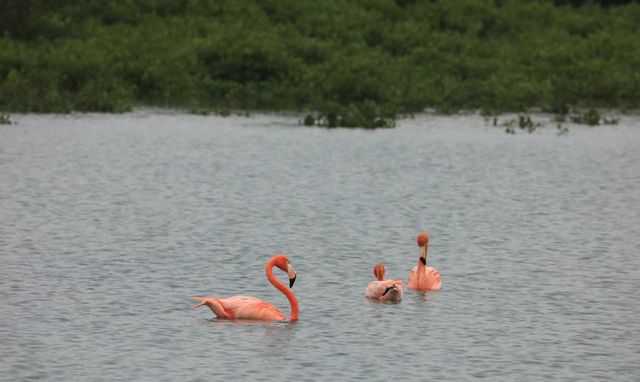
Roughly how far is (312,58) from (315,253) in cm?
2751

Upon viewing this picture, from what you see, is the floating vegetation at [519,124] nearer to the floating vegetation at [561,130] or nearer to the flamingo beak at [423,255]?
the floating vegetation at [561,130]

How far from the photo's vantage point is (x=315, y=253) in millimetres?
17609

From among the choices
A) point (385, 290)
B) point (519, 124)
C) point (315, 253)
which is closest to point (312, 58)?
point (519, 124)

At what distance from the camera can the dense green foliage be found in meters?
40.9

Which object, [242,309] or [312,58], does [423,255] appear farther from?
[312,58]

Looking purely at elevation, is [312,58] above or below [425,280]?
above

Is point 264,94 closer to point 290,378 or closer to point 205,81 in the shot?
point 205,81

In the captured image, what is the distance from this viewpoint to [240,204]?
22641 mm

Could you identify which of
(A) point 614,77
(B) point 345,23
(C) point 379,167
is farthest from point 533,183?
(B) point 345,23

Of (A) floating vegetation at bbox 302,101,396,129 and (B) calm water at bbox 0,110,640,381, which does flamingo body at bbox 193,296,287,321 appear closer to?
(B) calm water at bbox 0,110,640,381

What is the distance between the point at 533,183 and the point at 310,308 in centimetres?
1337

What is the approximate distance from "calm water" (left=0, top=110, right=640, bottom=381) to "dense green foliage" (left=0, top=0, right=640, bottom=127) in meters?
7.14

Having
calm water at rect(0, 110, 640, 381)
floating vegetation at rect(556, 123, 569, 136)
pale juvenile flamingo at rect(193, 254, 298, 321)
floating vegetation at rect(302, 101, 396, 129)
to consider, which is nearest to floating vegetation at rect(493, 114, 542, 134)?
floating vegetation at rect(556, 123, 569, 136)

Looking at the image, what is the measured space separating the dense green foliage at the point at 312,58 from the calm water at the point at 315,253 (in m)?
7.14
